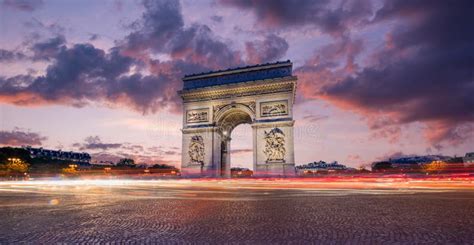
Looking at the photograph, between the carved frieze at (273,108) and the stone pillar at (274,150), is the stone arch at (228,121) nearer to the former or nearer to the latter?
the carved frieze at (273,108)

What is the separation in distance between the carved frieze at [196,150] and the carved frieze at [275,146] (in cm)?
645

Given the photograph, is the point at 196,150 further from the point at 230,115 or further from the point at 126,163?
the point at 126,163

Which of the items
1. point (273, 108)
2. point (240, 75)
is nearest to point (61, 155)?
point (240, 75)

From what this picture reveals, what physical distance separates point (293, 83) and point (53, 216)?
2653cm

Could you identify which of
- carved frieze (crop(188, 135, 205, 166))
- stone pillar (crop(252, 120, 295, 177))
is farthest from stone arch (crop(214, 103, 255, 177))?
carved frieze (crop(188, 135, 205, 166))

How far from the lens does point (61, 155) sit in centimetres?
11738

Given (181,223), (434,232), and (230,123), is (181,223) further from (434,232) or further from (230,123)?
(230,123)

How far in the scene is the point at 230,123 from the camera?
36156 millimetres

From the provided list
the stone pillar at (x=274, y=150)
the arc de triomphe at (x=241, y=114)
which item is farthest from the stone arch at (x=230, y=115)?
the stone pillar at (x=274, y=150)

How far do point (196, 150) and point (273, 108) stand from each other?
28.6ft

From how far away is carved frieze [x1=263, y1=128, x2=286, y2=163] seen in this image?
29109mm

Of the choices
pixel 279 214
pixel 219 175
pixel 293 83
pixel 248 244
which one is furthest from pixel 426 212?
pixel 219 175

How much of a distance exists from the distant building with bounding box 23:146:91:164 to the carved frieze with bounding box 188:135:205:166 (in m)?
88.9

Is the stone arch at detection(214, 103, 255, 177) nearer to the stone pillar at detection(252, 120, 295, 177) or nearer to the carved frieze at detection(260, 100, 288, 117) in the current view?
the carved frieze at detection(260, 100, 288, 117)
